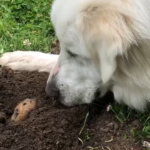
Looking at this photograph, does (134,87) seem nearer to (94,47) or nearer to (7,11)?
(94,47)

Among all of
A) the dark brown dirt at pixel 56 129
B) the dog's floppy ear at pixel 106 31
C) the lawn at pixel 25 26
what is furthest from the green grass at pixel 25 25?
the dog's floppy ear at pixel 106 31

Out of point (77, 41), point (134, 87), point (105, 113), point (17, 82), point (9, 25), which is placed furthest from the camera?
point (9, 25)

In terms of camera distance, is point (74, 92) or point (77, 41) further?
point (74, 92)

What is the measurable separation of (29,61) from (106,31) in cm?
123

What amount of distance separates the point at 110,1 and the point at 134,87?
611 mm

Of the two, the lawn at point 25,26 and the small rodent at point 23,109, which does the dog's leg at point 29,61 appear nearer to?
the lawn at point 25,26

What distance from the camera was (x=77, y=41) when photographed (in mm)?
2535

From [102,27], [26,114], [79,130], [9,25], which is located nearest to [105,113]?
[79,130]

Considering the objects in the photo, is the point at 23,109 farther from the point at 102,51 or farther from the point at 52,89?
the point at 102,51

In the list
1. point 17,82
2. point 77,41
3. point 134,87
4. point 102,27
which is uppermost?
point 102,27

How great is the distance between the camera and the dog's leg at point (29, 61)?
3328 mm

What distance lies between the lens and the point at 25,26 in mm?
3932

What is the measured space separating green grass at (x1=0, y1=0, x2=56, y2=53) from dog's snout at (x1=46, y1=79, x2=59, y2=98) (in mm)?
814

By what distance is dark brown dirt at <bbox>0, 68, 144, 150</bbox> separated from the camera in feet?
8.58
